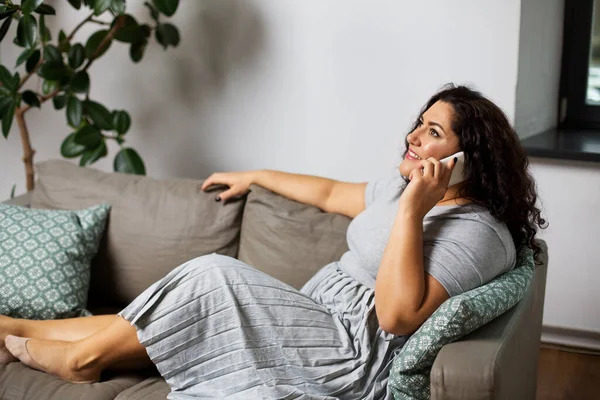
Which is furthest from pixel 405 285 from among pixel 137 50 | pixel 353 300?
pixel 137 50

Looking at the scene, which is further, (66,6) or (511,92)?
(66,6)

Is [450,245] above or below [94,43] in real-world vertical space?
below

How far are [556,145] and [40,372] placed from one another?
5.80ft

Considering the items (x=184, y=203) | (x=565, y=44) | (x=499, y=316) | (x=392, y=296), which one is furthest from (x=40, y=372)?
(x=565, y=44)

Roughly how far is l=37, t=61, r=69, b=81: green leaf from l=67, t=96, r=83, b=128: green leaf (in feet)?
0.34

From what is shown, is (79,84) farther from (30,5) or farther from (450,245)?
(450,245)

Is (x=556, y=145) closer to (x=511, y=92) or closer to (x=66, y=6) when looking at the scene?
(x=511, y=92)

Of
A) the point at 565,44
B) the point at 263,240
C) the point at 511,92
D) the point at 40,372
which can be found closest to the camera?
the point at 40,372

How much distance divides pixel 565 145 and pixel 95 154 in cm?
165

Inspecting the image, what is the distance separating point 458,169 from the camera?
1.87 metres

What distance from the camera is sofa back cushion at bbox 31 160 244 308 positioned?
7.57ft

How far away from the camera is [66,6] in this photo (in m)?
3.25

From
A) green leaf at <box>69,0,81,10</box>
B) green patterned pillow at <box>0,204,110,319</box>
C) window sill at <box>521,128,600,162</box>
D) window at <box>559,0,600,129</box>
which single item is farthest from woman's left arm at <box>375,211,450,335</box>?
green leaf at <box>69,0,81,10</box>

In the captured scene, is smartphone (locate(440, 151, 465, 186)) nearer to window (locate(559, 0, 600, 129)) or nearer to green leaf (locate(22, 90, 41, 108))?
window (locate(559, 0, 600, 129))
